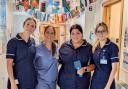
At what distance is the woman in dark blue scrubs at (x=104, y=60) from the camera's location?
2.53m

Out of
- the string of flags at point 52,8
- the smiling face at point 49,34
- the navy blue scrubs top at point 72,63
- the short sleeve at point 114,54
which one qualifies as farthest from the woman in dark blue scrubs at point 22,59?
the string of flags at point 52,8

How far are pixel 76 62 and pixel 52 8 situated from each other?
18.2 feet

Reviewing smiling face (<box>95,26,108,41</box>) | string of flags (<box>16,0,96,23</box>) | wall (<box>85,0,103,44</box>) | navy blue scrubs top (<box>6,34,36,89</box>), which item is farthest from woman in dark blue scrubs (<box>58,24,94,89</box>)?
string of flags (<box>16,0,96,23</box>)

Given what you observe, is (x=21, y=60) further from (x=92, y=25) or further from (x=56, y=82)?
(x=92, y=25)

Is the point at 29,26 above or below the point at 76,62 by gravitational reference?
above

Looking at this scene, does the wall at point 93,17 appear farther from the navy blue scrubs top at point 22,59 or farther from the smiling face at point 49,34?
the navy blue scrubs top at point 22,59

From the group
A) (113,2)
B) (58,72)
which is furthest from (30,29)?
(113,2)

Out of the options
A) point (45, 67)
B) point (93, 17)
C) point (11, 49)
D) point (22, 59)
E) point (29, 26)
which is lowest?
point (45, 67)

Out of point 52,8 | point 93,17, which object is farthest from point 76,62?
point 52,8

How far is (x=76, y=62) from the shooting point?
2693 millimetres

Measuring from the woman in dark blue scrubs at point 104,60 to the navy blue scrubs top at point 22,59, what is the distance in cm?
76

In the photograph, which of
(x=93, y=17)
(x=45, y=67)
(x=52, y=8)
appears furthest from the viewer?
(x=52, y=8)

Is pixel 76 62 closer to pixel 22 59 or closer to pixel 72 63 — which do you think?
pixel 72 63

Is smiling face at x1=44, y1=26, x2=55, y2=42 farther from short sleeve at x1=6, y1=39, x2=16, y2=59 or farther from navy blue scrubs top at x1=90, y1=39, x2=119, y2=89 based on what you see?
navy blue scrubs top at x1=90, y1=39, x2=119, y2=89
